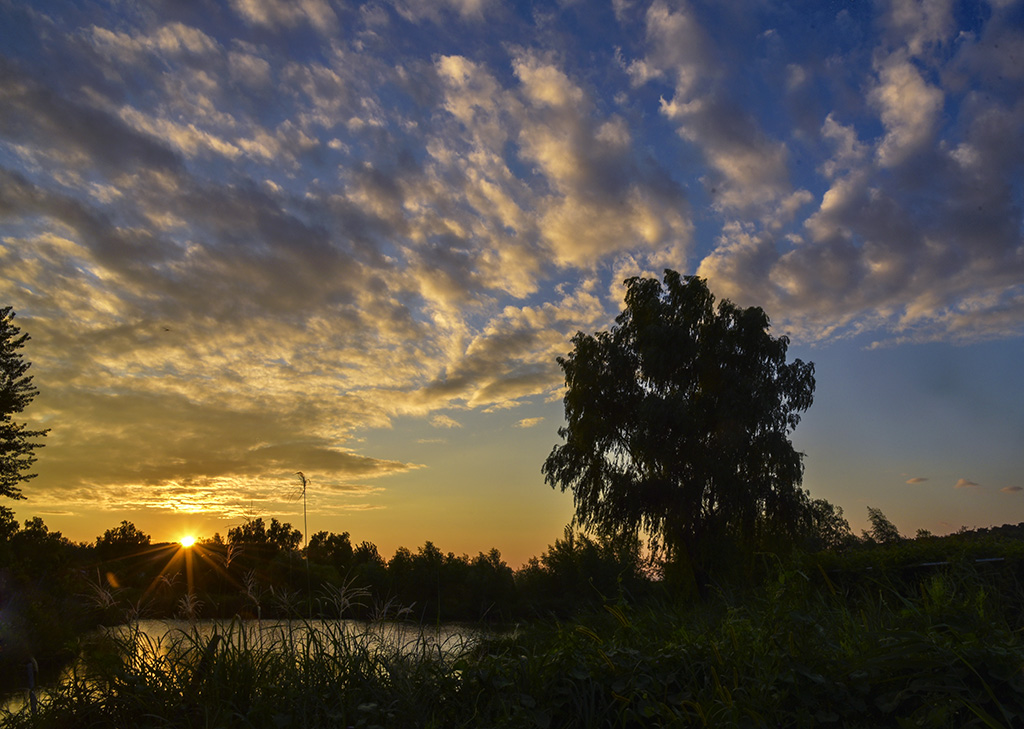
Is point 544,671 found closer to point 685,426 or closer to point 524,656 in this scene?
point 524,656

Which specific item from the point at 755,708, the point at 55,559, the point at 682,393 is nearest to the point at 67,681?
the point at 755,708

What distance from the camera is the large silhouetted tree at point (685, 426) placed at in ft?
66.4

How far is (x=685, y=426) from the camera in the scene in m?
20.2

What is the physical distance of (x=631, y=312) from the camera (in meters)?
23.7

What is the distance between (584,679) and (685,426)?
58.1 ft

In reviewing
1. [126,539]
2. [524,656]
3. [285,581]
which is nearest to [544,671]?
[524,656]

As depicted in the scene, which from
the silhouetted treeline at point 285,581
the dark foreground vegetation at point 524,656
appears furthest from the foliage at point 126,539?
the dark foreground vegetation at point 524,656

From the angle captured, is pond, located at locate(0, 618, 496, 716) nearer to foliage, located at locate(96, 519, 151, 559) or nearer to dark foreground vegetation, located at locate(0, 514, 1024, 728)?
dark foreground vegetation, located at locate(0, 514, 1024, 728)

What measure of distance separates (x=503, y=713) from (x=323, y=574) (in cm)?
260

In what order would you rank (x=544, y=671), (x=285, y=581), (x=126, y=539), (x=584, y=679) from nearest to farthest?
(x=584, y=679) < (x=544, y=671) < (x=285, y=581) < (x=126, y=539)

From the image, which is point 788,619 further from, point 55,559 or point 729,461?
point 55,559

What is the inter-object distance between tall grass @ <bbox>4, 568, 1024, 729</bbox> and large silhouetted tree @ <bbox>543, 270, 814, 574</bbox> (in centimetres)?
1682

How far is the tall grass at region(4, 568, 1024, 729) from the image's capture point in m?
2.91

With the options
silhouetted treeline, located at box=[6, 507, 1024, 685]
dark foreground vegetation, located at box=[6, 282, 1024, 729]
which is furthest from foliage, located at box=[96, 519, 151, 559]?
dark foreground vegetation, located at box=[6, 282, 1024, 729]
